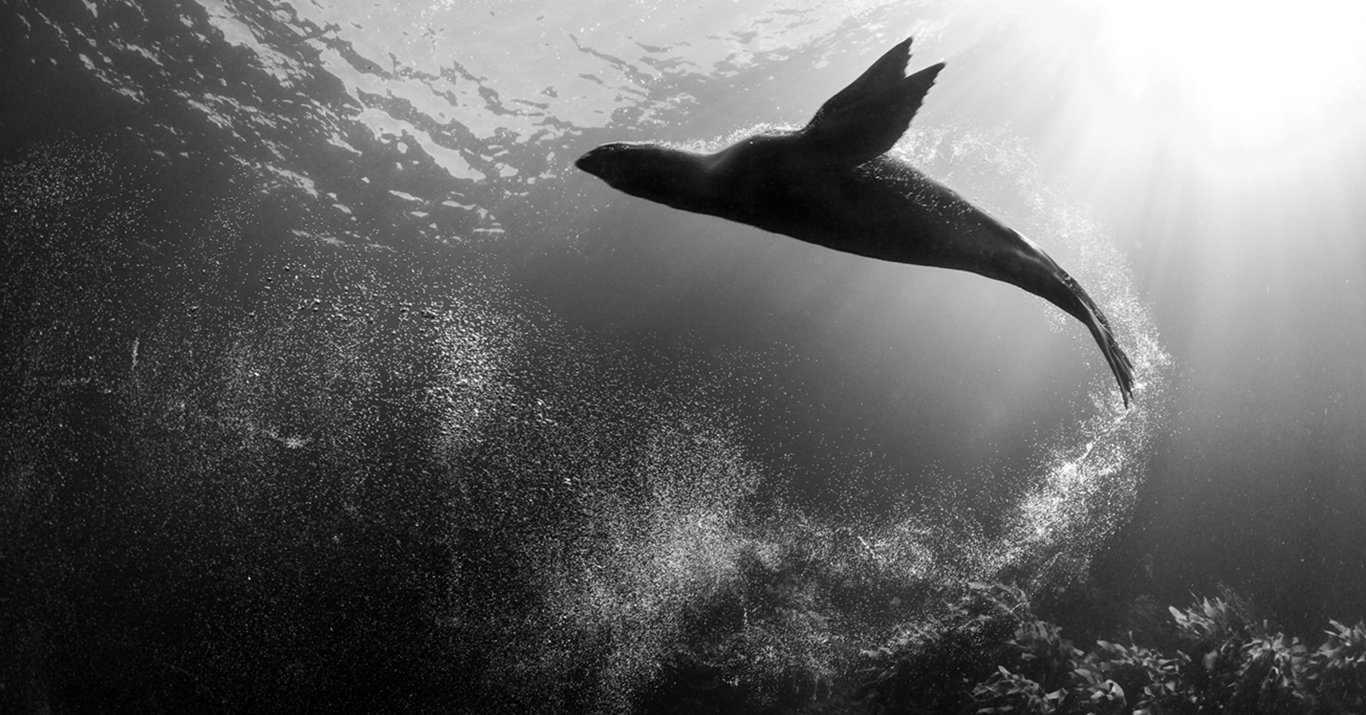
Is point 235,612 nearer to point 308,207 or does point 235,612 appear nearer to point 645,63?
point 308,207

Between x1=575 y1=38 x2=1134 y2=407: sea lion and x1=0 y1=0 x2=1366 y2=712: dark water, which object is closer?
x1=575 y1=38 x2=1134 y2=407: sea lion

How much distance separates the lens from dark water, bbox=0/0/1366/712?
42.2 feet

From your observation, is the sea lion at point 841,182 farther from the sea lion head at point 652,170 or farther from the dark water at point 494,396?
the dark water at point 494,396

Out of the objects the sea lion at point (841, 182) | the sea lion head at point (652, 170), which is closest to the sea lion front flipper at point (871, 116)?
the sea lion at point (841, 182)

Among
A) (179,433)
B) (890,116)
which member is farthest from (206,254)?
(890,116)

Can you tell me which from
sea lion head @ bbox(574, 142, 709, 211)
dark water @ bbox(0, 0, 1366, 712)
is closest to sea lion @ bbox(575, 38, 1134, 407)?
sea lion head @ bbox(574, 142, 709, 211)

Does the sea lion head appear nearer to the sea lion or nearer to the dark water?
the sea lion

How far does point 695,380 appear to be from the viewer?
20547 millimetres

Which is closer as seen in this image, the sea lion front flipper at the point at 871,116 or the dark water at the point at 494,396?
the sea lion front flipper at the point at 871,116

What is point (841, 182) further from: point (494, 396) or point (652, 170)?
point (494, 396)

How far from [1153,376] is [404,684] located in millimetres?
20837

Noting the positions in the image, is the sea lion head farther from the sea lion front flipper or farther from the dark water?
the dark water

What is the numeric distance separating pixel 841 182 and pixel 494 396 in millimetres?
18883

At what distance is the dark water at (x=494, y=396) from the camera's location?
42.2ft
